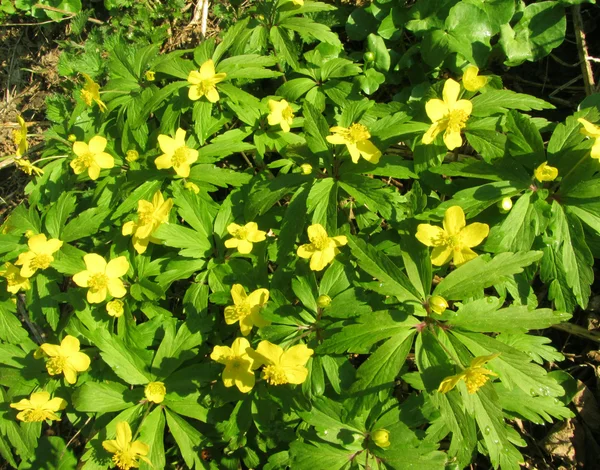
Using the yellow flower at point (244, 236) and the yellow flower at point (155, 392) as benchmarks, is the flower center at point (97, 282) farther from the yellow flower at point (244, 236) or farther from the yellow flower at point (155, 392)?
the yellow flower at point (244, 236)

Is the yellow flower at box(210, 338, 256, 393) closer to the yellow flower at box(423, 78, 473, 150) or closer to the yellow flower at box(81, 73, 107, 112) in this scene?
the yellow flower at box(423, 78, 473, 150)

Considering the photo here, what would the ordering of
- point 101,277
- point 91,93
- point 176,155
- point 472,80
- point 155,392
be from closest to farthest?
point 472,80, point 155,392, point 101,277, point 176,155, point 91,93

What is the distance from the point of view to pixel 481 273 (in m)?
2.58

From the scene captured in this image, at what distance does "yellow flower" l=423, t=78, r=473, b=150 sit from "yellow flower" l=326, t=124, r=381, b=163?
1.04 ft

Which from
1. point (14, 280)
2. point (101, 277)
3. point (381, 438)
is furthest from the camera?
point (14, 280)

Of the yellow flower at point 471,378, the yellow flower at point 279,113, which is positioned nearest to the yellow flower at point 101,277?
the yellow flower at point 279,113

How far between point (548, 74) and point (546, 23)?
0.62 metres

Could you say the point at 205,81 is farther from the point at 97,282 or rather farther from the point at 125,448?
the point at 125,448

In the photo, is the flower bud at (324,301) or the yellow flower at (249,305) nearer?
the flower bud at (324,301)

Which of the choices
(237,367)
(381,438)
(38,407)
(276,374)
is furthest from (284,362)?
(38,407)

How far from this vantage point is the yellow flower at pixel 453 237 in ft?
8.36

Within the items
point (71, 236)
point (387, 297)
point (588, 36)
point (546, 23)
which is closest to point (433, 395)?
point (387, 297)

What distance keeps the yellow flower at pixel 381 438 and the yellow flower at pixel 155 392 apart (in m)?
1.33

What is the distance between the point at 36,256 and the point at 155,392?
1.24m
